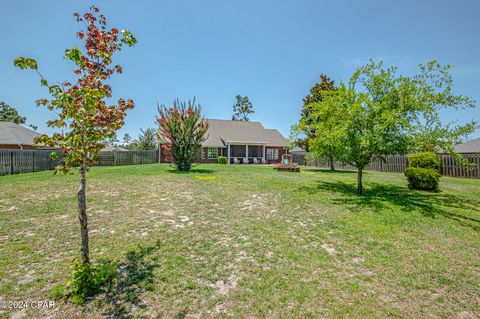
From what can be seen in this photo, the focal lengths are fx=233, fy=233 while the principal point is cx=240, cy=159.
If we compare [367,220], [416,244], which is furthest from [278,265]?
[367,220]

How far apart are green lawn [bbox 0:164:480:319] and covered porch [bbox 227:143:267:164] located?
20173 millimetres

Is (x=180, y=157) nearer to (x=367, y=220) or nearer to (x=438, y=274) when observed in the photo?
(x=367, y=220)

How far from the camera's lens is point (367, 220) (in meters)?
5.52

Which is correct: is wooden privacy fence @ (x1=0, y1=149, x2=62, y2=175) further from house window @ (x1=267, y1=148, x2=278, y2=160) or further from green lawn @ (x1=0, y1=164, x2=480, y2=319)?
house window @ (x1=267, y1=148, x2=278, y2=160)

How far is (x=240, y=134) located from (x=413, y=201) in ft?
75.1

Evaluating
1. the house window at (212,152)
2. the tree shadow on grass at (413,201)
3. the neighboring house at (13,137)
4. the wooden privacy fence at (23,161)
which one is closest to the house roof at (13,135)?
the neighboring house at (13,137)

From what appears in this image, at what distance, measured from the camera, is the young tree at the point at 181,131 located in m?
13.6

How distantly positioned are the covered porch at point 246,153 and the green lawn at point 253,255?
2017cm

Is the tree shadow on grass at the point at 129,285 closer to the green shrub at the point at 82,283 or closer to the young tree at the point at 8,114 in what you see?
the green shrub at the point at 82,283

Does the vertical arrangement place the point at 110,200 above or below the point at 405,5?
below

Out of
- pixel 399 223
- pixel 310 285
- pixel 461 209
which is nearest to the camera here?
pixel 310 285

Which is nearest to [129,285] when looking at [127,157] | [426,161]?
[426,161]

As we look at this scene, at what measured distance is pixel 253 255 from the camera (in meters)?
3.77

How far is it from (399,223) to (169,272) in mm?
5079
